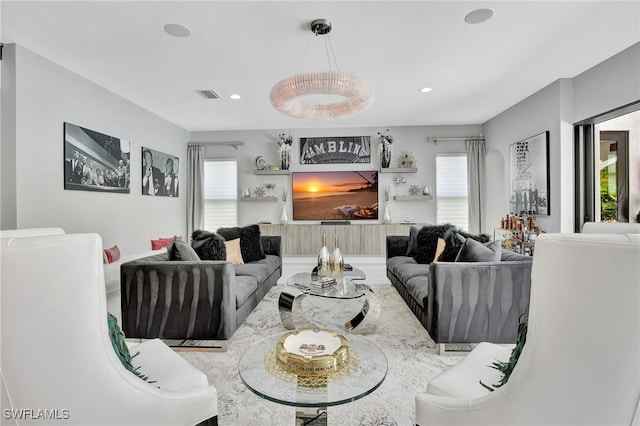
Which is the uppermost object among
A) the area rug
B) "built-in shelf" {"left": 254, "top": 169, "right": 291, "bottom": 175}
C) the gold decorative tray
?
"built-in shelf" {"left": 254, "top": 169, "right": 291, "bottom": 175}

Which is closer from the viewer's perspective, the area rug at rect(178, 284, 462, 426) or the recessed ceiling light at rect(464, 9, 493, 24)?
the area rug at rect(178, 284, 462, 426)

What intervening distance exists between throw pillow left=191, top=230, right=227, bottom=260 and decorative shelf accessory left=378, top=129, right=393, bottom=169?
12.9 ft

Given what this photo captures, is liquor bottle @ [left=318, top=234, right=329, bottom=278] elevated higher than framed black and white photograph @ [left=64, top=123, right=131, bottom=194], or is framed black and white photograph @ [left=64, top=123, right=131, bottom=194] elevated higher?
framed black and white photograph @ [left=64, top=123, right=131, bottom=194]

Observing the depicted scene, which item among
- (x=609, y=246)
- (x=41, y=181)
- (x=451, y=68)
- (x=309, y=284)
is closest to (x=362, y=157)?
(x=451, y=68)

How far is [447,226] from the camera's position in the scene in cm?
370

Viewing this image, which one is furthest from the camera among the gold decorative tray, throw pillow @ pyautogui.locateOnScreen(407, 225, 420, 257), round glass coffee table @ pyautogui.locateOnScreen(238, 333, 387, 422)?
throw pillow @ pyautogui.locateOnScreen(407, 225, 420, 257)

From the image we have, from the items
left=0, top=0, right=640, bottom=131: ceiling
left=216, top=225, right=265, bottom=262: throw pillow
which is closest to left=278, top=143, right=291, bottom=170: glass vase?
left=0, top=0, right=640, bottom=131: ceiling

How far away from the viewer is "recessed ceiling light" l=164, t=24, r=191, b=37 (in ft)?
8.45

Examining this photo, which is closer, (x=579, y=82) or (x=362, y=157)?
(x=579, y=82)

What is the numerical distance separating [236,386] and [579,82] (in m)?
4.88

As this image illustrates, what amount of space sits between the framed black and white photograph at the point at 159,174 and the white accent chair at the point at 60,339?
14.7 ft

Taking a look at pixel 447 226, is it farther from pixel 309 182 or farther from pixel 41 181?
pixel 41 181

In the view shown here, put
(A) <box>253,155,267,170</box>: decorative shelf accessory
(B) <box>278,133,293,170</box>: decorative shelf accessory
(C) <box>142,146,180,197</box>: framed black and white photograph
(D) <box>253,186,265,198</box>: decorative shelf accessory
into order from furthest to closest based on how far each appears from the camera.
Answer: (D) <box>253,186,265,198</box>: decorative shelf accessory
(A) <box>253,155,267,170</box>: decorative shelf accessory
(B) <box>278,133,293,170</box>: decorative shelf accessory
(C) <box>142,146,180,197</box>: framed black and white photograph

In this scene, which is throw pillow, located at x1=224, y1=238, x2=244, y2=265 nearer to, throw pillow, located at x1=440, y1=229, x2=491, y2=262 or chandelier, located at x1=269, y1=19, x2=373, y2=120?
chandelier, located at x1=269, y1=19, x2=373, y2=120
